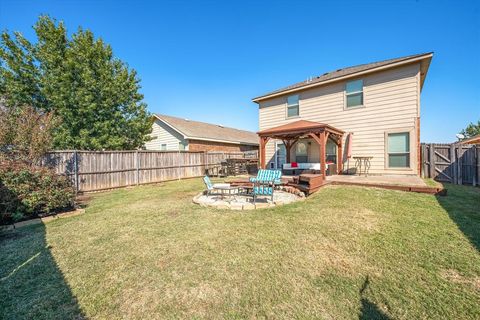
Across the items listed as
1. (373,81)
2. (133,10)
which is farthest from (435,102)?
(133,10)

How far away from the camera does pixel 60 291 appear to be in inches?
107

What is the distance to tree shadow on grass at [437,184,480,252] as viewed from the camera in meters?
4.05

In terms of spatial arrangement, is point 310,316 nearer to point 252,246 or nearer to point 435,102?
point 252,246

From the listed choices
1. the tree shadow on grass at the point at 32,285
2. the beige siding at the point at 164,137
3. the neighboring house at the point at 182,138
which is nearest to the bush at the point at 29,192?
the tree shadow on grass at the point at 32,285

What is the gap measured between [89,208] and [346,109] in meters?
12.9

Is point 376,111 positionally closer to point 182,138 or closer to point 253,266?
point 253,266

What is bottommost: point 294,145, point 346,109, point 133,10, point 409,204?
point 409,204

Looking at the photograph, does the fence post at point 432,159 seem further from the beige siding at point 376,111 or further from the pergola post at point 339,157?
the pergola post at point 339,157

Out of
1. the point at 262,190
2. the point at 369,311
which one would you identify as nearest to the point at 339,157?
the point at 262,190

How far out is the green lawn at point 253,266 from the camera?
2.36 metres

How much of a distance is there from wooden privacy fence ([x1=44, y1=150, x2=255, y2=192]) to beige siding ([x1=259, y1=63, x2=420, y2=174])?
9.11 meters

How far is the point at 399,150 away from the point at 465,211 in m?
5.49

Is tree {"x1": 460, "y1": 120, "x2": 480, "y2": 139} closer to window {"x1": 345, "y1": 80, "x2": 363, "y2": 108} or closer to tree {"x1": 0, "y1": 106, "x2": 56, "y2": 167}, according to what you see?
window {"x1": 345, "y1": 80, "x2": 363, "y2": 108}

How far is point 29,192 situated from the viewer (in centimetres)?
579
